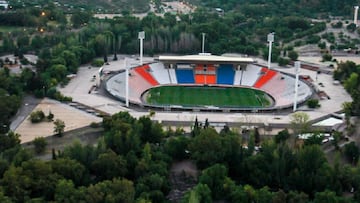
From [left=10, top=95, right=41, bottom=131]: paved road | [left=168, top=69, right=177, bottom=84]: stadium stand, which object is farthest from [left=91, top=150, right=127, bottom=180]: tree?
[left=168, top=69, right=177, bottom=84]: stadium stand

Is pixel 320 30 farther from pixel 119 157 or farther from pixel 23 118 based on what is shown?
pixel 119 157

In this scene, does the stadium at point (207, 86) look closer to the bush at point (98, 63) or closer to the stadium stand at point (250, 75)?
the stadium stand at point (250, 75)

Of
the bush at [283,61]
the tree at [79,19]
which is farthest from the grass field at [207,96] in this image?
the tree at [79,19]

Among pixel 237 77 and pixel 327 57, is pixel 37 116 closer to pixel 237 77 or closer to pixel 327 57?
pixel 237 77

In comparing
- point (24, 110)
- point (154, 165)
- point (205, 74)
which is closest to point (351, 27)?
point (205, 74)

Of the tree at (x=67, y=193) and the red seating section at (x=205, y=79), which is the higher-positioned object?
the tree at (x=67, y=193)

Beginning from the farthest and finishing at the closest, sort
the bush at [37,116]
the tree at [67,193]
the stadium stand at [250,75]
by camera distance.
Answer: the stadium stand at [250,75] → the bush at [37,116] → the tree at [67,193]

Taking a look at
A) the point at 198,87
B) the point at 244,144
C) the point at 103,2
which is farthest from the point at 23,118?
the point at 103,2

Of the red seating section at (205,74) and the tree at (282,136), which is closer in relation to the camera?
the tree at (282,136)
